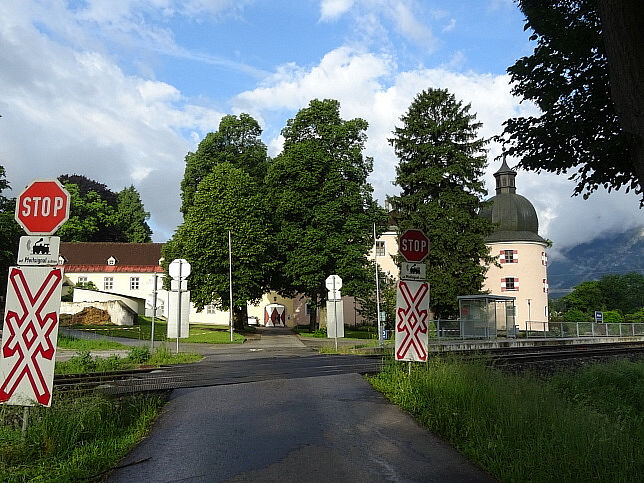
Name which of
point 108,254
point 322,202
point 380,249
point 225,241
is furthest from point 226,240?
point 108,254

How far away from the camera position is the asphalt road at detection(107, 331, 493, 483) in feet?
19.6

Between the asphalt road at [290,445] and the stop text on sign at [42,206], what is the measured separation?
9.84 feet

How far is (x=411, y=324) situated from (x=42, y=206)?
22.2 feet

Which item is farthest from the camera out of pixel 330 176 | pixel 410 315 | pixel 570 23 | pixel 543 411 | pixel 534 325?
pixel 534 325

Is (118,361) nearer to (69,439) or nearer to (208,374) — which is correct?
(208,374)

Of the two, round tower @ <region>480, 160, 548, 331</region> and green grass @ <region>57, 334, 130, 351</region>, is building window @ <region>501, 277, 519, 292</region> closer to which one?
round tower @ <region>480, 160, 548, 331</region>

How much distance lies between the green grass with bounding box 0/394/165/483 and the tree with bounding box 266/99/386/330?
35396 mm

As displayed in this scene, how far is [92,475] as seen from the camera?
589 centimetres

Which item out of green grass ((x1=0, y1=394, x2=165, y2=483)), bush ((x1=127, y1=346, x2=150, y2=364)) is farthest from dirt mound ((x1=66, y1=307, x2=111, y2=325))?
green grass ((x1=0, y1=394, x2=165, y2=483))

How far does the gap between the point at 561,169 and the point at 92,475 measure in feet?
43.6

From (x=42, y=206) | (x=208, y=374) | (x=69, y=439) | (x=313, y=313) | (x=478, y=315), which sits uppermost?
(x=42, y=206)

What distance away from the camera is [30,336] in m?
7.24

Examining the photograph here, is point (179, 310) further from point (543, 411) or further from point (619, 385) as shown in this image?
point (543, 411)

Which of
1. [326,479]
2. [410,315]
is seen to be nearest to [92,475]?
[326,479]
